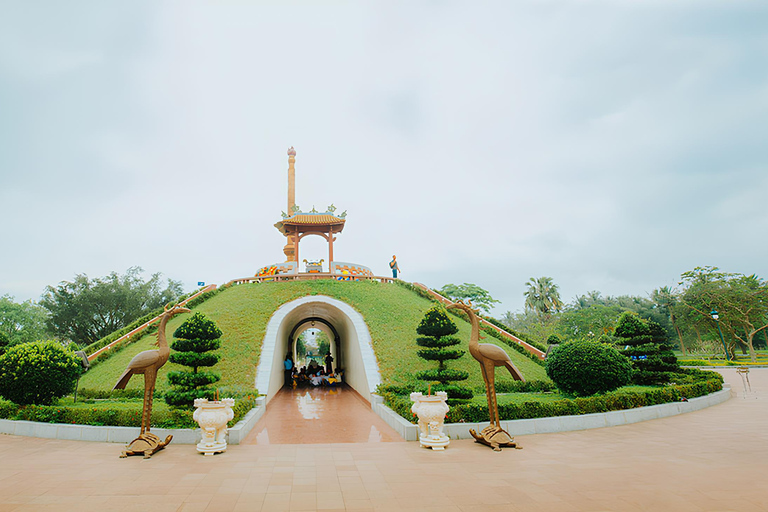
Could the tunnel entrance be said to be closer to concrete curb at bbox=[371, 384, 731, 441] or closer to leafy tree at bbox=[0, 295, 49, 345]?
concrete curb at bbox=[371, 384, 731, 441]

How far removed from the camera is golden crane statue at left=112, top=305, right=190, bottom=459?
256 inches

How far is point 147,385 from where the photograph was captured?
23.0 ft

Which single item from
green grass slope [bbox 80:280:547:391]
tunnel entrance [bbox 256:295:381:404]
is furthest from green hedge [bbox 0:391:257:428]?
tunnel entrance [bbox 256:295:381:404]

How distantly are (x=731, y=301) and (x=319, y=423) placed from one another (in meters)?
37.9

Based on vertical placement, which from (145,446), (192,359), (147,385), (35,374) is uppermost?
(192,359)

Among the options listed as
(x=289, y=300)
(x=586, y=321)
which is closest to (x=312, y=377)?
(x=289, y=300)

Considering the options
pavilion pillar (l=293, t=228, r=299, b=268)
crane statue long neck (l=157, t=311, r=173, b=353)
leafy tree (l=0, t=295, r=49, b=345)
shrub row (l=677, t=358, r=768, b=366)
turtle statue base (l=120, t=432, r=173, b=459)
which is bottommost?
shrub row (l=677, t=358, r=768, b=366)

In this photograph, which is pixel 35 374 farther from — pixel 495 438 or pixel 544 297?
pixel 544 297

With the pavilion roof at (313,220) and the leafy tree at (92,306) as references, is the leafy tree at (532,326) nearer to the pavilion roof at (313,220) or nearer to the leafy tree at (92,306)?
the pavilion roof at (313,220)

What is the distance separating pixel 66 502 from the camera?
4492 millimetres

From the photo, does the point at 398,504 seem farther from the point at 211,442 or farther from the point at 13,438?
the point at 13,438

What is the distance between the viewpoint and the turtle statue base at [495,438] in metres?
6.83

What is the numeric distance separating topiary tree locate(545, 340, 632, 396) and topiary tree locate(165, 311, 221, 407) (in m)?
8.45

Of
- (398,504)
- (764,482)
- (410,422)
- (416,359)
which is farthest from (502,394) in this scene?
(398,504)
